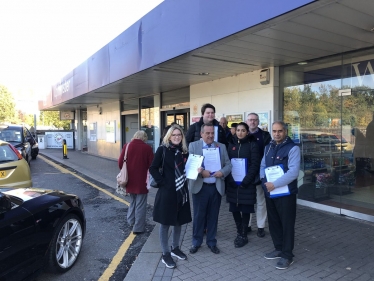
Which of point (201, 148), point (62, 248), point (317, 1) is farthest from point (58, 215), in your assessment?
point (317, 1)

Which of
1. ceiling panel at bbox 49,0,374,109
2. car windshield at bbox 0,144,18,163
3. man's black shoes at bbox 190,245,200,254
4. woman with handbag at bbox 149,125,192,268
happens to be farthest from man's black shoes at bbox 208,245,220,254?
car windshield at bbox 0,144,18,163

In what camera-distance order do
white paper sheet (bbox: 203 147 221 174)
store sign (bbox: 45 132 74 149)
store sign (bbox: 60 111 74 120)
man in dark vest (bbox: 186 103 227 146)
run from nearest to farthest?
1. white paper sheet (bbox: 203 147 221 174)
2. man in dark vest (bbox: 186 103 227 146)
3. store sign (bbox: 45 132 74 149)
4. store sign (bbox: 60 111 74 120)

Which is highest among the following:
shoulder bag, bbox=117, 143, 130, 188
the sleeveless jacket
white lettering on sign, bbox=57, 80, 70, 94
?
white lettering on sign, bbox=57, 80, 70, 94

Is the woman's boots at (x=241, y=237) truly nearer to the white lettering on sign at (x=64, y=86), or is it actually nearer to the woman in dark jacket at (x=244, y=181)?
the woman in dark jacket at (x=244, y=181)

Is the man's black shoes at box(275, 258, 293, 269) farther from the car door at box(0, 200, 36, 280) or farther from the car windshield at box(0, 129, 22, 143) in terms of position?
the car windshield at box(0, 129, 22, 143)

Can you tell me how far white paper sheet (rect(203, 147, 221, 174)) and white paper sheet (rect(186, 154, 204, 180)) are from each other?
0.15m

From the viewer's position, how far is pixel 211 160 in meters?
3.95

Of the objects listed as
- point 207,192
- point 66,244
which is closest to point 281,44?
Result: point 207,192

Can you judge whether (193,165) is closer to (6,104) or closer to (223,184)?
(223,184)

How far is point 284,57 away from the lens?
5.88 m

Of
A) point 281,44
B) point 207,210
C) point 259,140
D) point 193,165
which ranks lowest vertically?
point 207,210

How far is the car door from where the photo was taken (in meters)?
2.68

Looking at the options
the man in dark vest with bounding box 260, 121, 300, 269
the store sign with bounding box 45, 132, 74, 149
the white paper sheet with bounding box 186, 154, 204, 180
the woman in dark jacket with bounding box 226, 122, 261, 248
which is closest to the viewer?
the man in dark vest with bounding box 260, 121, 300, 269

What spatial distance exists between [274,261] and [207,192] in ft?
3.93
